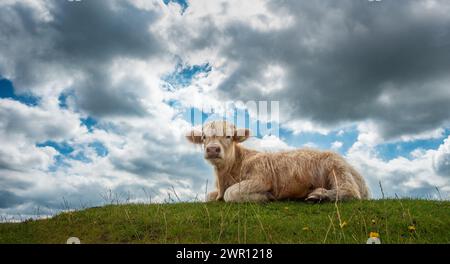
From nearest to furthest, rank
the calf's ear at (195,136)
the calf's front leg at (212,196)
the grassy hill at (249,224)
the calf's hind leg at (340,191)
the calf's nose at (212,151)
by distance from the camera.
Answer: the grassy hill at (249,224)
the calf's hind leg at (340,191)
the calf's nose at (212,151)
the calf's ear at (195,136)
the calf's front leg at (212,196)

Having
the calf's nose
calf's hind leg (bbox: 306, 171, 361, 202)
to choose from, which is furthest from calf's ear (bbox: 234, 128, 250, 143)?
calf's hind leg (bbox: 306, 171, 361, 202)

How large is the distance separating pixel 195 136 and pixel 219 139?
3.21 feet

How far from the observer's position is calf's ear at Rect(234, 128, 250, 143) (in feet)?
41.4

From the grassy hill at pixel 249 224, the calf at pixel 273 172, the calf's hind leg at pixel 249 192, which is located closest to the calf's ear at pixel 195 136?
the calf at pixel 273 172

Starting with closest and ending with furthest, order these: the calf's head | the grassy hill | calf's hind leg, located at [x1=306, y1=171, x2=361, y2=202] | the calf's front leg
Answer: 1. the grassy hill
2. calf's hind leg, located at [x1=306, y1=171, x2=361, y2=202]
3. the calf's head
4. the calf's front leg

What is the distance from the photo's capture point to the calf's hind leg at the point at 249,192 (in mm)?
11367

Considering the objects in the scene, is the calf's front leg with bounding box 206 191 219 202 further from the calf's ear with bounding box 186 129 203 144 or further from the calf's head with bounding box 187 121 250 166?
the calf's ear with bounding box 186 129 203 144

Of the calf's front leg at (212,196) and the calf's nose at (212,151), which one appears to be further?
the calf's front leg at (212,196)

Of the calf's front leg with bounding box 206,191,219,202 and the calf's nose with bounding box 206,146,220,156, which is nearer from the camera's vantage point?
the calf's nose with bounding box 206,146,220,156

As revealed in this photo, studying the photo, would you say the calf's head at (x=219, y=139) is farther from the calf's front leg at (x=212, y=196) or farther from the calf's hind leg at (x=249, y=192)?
the calf's front leg at (x=212, y=196)

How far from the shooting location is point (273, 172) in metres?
12.0

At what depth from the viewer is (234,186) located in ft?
38.4

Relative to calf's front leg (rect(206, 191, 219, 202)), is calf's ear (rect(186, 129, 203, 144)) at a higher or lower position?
higher
